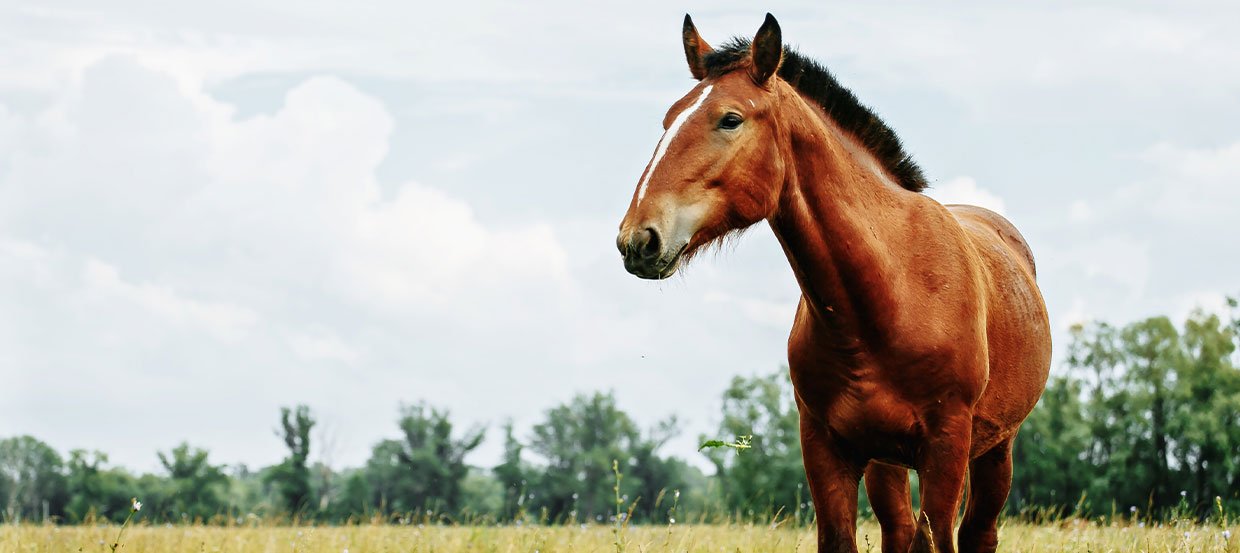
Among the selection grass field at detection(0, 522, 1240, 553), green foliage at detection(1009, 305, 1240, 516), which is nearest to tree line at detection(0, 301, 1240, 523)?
green foliage at detection(1009, 305, 1240, 516)

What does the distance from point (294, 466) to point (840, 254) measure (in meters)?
41.8

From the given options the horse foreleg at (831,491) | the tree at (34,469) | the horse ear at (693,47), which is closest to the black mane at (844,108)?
A: the horse ear at (693,47)

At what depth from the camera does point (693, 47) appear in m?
5.11

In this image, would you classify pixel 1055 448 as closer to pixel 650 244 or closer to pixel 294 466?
pixel 294 466

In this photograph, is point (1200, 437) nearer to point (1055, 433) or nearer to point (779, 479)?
point (1055, 433)

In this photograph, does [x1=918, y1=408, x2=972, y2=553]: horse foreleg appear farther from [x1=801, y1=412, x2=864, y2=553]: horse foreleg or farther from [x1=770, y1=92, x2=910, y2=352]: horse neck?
[x1=770, y1=92, x2=910, y2=352]: horse neck

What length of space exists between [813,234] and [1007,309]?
1.77 metres

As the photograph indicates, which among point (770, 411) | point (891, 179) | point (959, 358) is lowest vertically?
point (959, 358)

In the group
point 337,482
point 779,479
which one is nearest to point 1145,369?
point 779,479

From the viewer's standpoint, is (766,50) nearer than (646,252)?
No

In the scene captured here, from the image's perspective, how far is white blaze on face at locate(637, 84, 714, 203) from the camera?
438 centimetres

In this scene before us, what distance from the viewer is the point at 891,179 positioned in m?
5.69

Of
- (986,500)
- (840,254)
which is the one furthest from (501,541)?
(840,254)

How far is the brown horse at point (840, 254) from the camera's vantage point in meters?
4.52
